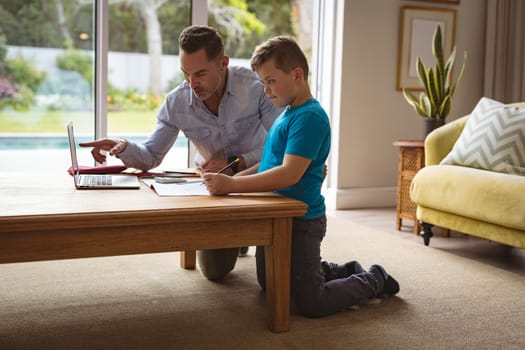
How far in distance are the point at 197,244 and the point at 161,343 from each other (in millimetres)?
357

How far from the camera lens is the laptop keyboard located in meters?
2.00

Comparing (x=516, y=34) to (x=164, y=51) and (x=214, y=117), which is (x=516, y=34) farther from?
(x=214, y=117)

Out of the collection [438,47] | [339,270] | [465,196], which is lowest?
[339,270]

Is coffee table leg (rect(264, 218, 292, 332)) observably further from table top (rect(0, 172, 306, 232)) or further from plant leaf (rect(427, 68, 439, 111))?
plant leaf (rect(427, 68, 439, 111))

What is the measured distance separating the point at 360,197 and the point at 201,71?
2566mm

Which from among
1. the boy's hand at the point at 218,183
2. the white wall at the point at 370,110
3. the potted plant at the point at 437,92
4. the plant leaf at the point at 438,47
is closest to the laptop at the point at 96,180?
the boy's hand at the point at 218,183

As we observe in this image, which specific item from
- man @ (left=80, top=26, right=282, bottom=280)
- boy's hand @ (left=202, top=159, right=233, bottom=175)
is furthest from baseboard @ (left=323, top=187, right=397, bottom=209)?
boy's hand @ (left=202, top=159, right=233, bottom=175)

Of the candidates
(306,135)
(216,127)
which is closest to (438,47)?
(216,127)

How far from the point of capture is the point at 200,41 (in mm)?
2240

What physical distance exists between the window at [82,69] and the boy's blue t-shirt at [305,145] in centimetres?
238

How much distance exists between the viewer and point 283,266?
1.83 m

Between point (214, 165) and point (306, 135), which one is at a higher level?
point (306, 135)

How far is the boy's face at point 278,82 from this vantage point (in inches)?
73.6

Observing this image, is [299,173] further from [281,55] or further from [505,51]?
[505,51]
